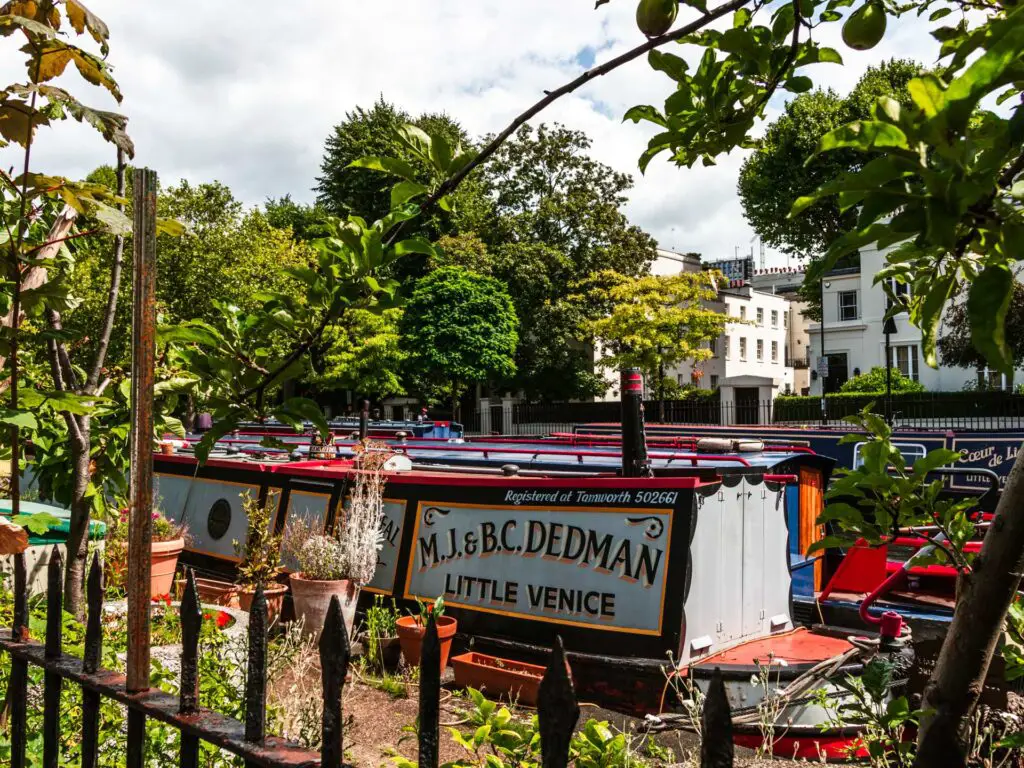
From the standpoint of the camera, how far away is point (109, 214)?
2332 millimetres

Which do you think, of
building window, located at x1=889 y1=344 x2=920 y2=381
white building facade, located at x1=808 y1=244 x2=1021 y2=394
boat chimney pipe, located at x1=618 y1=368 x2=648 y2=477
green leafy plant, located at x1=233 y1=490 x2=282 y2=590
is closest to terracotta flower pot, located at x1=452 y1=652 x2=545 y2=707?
boat chimney pipe, located at x1=618 y1=368 x2=648 y2=477

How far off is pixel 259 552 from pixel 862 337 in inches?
1424

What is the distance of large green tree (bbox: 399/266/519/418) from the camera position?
3259cm

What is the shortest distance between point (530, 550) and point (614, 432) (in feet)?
39.1

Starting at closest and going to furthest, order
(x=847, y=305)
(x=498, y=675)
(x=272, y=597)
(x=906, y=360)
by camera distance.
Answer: (x=498, y=675) < (x=272, y=597) < (x=906, y=360) < (x=847, y=305)

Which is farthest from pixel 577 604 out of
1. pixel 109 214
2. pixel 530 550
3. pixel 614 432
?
pixel 614 432

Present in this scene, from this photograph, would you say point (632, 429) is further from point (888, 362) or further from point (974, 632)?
point (888, 362)

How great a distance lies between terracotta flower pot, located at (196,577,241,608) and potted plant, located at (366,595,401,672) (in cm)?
162

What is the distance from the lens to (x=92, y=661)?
1.95 meters

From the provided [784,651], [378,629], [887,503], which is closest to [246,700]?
[887,503]

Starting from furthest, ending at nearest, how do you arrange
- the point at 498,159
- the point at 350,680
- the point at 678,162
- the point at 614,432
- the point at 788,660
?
the point at 498,159
the point at 614,432
the point at 788,660
the point at 350,680
the point at 678,162

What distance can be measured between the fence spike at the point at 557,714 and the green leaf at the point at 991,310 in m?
0.68

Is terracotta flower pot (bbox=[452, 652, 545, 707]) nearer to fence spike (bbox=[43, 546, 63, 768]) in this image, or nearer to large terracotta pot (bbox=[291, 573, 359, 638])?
large terracotta pot (bbox=[291, 573, 359, 638])

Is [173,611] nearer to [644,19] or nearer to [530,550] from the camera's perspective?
[530,550]
